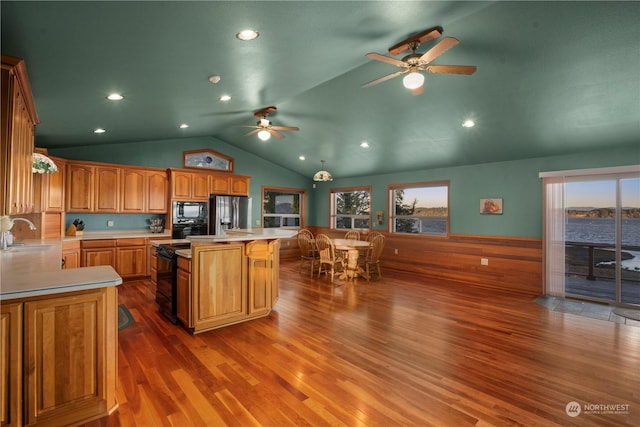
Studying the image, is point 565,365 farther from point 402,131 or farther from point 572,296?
point 402,131

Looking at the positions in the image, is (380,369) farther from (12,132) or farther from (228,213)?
(228,213)

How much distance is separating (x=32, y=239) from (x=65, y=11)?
14.1ft

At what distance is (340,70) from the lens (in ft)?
11.9

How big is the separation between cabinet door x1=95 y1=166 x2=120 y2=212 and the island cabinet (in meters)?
3.04

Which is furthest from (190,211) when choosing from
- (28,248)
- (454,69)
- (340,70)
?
(454,69)

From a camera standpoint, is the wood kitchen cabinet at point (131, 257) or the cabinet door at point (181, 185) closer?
the wood kitchen cabinet at point (131, 257)

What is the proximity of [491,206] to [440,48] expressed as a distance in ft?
13.8

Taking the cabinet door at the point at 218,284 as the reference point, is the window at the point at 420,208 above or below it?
above

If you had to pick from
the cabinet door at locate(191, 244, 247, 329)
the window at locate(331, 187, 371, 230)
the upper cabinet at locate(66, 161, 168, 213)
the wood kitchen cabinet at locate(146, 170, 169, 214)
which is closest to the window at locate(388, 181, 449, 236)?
the window at locate(331, 187, 371, 230)

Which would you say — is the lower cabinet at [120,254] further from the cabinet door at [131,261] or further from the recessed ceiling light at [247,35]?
the recessed ceiling light at [247,35]

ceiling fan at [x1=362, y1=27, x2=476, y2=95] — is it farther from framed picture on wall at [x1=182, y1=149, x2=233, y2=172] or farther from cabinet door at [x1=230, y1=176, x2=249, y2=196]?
framed picture on wall at [x1=182, y1=149, x2=233, y2=172]

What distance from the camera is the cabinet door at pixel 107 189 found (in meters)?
5.54

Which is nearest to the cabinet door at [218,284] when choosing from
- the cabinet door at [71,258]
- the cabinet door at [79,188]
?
the cabinet door at [71,258]

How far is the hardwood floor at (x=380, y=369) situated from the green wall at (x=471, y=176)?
6.07ft
